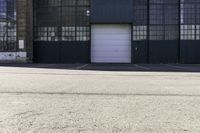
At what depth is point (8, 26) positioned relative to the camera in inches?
1799

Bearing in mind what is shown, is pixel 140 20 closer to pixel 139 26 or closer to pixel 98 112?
pixel 139 26

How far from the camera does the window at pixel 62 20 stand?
45.4 meters

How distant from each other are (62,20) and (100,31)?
453cm

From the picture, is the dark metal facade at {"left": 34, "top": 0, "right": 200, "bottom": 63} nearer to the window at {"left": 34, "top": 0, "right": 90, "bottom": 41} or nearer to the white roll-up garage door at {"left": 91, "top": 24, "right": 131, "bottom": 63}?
the window at {"left": 34, "top": 0, "right": 90, "bottom": 41}

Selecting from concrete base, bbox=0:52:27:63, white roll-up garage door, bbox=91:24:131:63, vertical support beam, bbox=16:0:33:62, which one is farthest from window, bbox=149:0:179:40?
concrete base, bbox=0:52:27:63

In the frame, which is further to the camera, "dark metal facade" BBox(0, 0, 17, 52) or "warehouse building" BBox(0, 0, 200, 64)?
"dark metal facade" BBox(0, 0, 17, 52)

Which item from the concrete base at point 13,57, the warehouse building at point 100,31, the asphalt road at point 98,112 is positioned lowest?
the asphalt road at point 98,112

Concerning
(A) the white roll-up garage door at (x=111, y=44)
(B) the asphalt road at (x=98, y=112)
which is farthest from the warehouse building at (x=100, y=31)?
(B) the asphalt road at (x=98, y=112)

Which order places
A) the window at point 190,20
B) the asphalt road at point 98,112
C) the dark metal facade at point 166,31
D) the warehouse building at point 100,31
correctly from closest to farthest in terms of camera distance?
1. the asphalt road at point 98,112
2. the window at point 190,20
3. the dark metal facade at point 166,31
4. the warehouse building at point 100,31

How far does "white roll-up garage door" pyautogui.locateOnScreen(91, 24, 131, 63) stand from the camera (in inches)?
1785

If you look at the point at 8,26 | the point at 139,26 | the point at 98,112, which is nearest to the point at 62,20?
the point at 8,26

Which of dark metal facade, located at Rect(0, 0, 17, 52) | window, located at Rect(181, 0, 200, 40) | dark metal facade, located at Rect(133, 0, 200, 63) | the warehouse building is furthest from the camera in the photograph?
dark metal facade, located at Rect(0, 0, 17, 52)

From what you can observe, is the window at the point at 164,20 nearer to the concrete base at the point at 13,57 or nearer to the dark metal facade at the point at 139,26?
the dark metal facade at the point at 139,26

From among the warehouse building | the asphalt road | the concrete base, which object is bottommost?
the asphalt road
